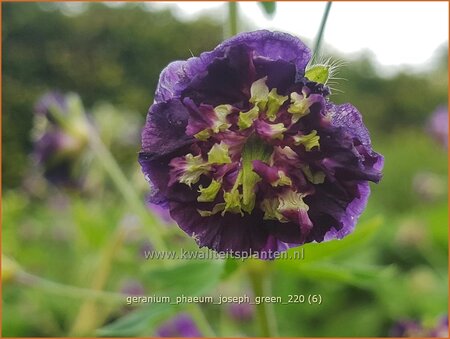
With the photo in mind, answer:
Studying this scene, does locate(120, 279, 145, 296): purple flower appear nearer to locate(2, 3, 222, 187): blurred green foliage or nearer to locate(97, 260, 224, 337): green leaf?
locate(97, 260, 224, 337): green leaf

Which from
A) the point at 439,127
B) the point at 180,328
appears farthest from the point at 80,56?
the point at 180,328

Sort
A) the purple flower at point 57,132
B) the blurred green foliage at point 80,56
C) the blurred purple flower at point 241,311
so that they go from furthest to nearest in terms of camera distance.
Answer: the blurred green foliage at point 80,56, the blurred purple flower at point 241,311, the purple flower at point 57,132

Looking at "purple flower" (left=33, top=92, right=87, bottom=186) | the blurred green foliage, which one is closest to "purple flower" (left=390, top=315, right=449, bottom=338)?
"purple flower" (left=33, top=92, right=87, bottom=186)

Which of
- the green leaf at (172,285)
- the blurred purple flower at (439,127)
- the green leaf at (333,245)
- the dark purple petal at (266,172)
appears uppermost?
the dark purple petal at (266,172)

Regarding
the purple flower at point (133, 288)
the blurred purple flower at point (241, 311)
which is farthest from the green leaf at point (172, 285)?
the blurred purple flower at point (241, 311)

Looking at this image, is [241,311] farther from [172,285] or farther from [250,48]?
[250,48]

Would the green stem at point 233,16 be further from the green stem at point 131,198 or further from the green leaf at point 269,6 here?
the green stem at point 131,198
